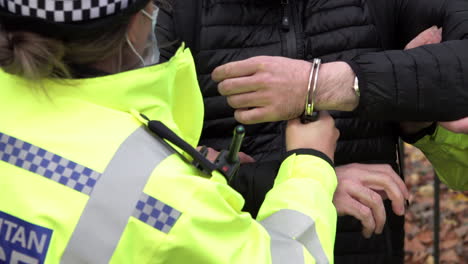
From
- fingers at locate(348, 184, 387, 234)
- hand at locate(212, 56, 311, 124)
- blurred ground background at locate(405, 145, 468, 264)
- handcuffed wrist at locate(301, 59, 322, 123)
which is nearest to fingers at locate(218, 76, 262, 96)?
hand at locate(212, 56, 311, 124)

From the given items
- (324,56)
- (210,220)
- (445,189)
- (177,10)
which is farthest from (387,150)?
(445,189)

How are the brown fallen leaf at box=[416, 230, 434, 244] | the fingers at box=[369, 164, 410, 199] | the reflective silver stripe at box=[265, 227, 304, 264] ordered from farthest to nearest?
the brown fallen leaf at box=[416, 230, 434, 244], the fingers at box=[369, 164, 410, 199], the reflective silver stripe at box=[265, 227, 304, 264]

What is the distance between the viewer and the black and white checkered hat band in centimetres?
153

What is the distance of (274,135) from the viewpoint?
2.36 m

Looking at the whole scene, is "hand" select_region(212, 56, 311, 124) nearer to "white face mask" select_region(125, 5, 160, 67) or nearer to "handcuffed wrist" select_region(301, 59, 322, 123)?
"handcuffed wrist" select_region(301, 59, 322, 123)

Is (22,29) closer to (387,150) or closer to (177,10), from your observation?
(177,10)

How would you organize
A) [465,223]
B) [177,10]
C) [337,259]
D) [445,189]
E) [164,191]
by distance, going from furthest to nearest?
[445,189], [465,223], [337,259], [177,10], [164,191]

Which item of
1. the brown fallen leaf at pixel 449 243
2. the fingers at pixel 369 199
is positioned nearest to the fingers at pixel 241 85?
the fingers at pixel 369 199

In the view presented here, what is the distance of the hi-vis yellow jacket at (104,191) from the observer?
1534 millimetres

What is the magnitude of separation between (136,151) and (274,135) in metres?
0.85

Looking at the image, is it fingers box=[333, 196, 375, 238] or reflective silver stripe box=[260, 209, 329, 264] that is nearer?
reflective silver stripe box=[260, 209, 329, 264]

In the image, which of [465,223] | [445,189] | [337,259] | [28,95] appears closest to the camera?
[28,95]

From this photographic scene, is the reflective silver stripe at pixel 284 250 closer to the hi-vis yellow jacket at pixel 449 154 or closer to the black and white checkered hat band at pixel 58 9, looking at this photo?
the black and white checkered hat band at pixel 58 9

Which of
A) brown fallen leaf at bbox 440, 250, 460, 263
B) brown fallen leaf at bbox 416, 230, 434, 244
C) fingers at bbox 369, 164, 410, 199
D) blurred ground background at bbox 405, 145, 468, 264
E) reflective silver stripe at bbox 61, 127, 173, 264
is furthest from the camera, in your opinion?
brown fallen leaf at bbox 416, 230, 434, 244
